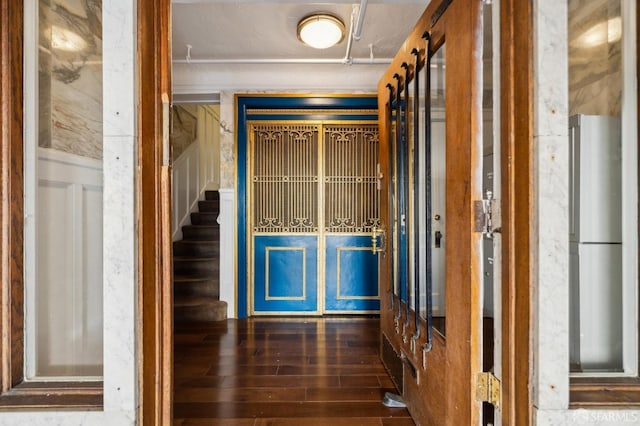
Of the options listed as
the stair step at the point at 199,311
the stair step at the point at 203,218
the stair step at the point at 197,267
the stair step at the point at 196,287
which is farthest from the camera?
the stair step at the point at 203,218

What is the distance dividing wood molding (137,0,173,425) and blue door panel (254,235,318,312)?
3035mm

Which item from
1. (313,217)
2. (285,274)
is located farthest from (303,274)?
(313,217)

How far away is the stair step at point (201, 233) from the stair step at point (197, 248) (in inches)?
19.0

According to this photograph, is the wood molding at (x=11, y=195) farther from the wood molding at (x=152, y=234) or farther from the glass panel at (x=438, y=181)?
the glass panel at (x=438, y=181)

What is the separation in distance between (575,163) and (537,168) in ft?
1.60

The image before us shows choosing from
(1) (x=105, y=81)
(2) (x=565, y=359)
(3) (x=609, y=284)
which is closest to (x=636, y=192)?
(3) (x=609, y=284)

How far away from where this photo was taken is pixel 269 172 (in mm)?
4379

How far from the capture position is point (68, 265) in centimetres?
147

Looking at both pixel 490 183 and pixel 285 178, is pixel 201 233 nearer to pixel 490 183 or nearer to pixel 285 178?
pixel 285 178

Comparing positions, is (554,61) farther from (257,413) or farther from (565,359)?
(257,413)

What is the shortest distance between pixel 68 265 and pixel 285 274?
9.72 ft

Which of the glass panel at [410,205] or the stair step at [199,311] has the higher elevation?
the glass panel at [410,205]

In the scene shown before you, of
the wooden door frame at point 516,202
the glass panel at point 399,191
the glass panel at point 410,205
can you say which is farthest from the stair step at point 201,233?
the wooden door frame at point 516,202

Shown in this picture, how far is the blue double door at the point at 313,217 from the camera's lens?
4328mm
